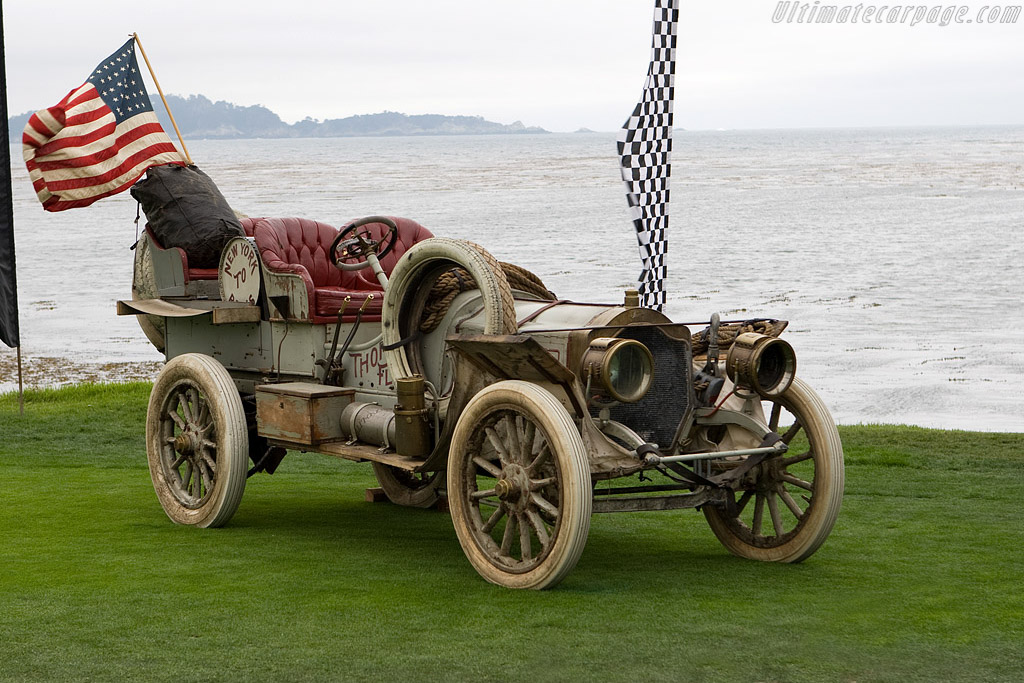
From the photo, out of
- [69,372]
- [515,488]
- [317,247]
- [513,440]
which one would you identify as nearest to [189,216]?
[317,247]

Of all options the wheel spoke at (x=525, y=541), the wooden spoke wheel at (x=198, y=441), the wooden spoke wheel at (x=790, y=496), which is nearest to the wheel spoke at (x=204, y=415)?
the wooden spoke wheel at (x=198, y=441)

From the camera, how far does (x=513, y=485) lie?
202 inches

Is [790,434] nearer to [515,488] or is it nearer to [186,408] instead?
[515,488]

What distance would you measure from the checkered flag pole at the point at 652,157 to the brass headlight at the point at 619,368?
10.4 feet

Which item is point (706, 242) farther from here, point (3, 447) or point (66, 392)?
point (3, 447)

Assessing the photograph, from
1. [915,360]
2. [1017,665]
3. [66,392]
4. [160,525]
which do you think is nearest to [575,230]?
[915,360]

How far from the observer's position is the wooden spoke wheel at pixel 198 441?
644 centimetres

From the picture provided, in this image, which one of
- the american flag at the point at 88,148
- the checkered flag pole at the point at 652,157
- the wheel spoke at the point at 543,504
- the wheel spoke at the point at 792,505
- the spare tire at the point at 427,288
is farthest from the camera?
the checkered flag pole at the point at 652,157

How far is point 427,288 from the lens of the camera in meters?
5.98

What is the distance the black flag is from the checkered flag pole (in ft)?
16.4

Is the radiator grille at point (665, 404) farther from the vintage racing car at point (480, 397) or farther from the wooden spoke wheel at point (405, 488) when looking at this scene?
the wooden spoke wheel at point (405, 488)

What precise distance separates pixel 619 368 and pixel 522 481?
1.96 ft

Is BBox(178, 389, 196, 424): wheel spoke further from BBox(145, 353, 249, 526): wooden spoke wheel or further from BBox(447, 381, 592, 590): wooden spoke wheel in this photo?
BBox(447, 381, 592, 590): wooden spoke wheel

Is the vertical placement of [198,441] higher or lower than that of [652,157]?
lower
